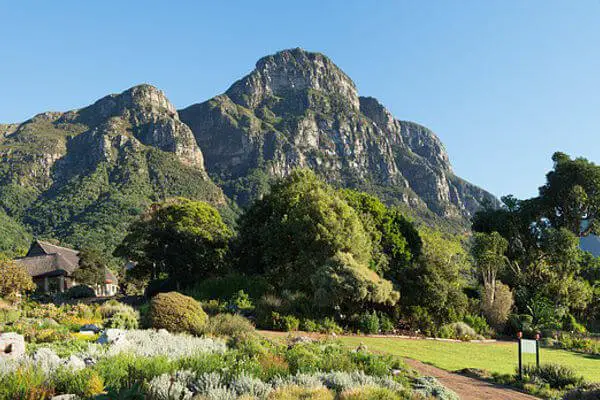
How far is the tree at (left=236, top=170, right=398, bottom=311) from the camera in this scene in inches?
735

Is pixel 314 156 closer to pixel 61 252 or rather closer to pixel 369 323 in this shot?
pixel 61 252

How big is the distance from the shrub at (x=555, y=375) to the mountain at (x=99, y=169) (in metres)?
79.8

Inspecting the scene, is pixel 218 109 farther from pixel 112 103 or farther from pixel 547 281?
pixel 547 281

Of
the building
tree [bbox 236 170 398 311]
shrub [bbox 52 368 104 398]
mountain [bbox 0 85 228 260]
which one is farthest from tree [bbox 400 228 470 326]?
mountain [bbox 0 85 228 260]

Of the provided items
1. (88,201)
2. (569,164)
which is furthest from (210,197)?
(569,164)

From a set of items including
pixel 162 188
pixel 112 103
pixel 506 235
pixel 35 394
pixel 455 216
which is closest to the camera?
pixel 35 394

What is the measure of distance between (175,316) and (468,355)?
387 inches

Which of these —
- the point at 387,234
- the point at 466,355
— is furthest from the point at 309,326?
the point at 387,234

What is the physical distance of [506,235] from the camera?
32.7 m

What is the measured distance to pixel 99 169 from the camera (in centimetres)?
12062

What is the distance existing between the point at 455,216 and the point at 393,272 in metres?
143

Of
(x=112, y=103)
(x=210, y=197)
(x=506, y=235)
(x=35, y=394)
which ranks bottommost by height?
(x=35, y=394)

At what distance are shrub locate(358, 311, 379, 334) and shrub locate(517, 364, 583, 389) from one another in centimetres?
733

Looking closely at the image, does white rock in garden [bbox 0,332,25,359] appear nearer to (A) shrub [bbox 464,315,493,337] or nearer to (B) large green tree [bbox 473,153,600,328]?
(A) shrub [bbox 464,315,493,337]
